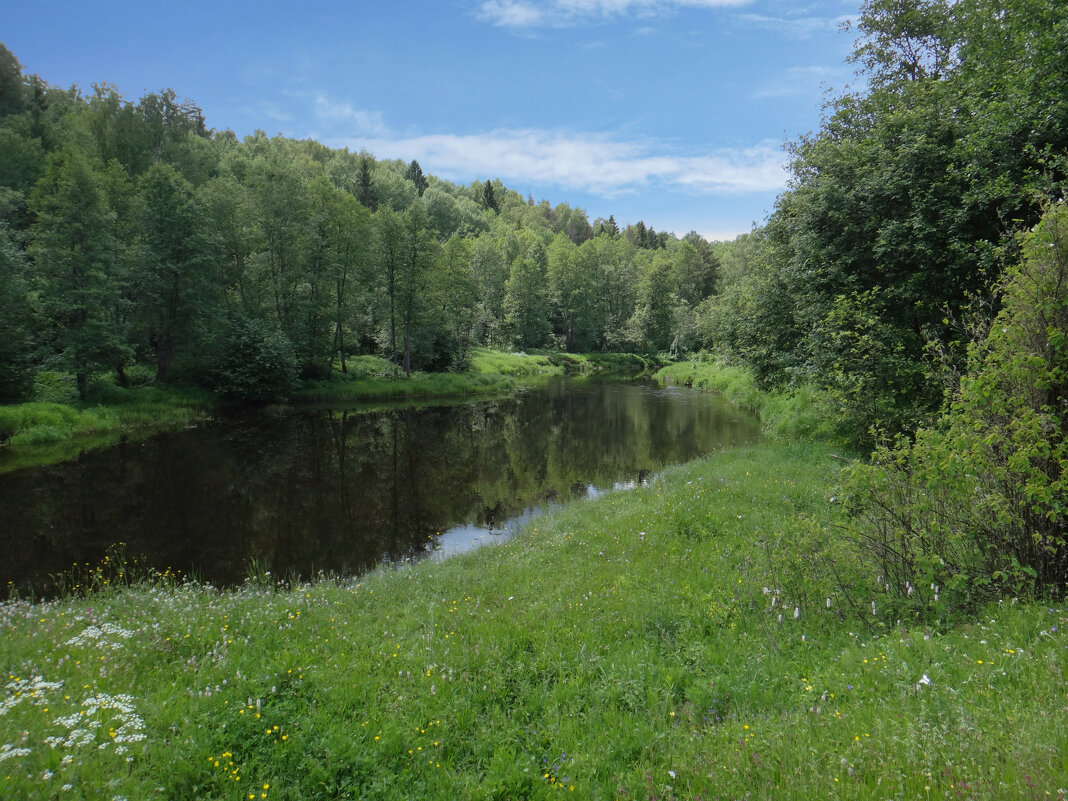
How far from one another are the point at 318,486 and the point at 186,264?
81.5ft

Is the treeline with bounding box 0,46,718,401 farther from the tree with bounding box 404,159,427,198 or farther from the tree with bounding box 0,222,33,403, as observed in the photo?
the tree with bounding box 404,159,427,198

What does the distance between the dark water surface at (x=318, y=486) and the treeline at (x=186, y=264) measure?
8.18 m

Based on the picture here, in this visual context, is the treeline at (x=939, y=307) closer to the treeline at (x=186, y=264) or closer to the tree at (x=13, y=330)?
the treeline at (x=186, y=264)

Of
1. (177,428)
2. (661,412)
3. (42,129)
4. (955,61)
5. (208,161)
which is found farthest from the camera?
(208,161)

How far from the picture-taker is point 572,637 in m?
6.48

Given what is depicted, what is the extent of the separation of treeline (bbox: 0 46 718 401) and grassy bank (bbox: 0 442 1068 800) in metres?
27.0

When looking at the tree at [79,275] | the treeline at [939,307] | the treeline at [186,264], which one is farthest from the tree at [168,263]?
the treeline at [939,307]

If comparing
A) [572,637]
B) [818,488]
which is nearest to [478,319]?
[818,488]

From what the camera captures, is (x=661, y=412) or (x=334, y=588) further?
(x=661, y=412)

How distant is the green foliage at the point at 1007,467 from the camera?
15.7 ft

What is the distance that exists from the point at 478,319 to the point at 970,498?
64577 mm

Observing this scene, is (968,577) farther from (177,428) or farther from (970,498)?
(177,428)

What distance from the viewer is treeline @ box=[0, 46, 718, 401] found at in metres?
27.4

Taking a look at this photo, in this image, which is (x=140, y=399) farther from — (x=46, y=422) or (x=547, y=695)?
(x=547, y=695)
